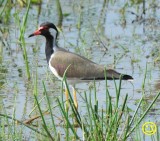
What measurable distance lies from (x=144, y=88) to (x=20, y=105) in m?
1.56

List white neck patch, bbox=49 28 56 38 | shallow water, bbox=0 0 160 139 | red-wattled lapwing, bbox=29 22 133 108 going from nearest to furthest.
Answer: red-wattled lapwing, bbox=29 22 133 108
shallow water, bbox=0 0 160 139
white neck patch, bbox=49 28 56 38

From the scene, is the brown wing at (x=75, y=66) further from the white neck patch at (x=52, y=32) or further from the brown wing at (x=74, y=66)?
the white neck patch at (x=52, y=32)

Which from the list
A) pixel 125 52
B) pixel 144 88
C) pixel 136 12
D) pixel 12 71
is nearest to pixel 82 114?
pixel 144 88

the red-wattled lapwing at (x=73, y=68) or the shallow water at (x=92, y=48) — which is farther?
the shallow water at (x=92, y=48)

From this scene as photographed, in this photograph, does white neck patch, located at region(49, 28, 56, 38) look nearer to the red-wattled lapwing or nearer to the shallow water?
the red-wattled lapwing

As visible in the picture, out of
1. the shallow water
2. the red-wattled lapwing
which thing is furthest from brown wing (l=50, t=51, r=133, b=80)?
the shallow water

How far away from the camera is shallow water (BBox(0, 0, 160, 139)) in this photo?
8.81 meters

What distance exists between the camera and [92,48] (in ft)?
35.0

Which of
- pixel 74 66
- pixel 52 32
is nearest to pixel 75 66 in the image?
pixel 74 66

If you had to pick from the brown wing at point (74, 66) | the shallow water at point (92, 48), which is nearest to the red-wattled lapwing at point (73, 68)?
the brown wing at point (74, 66)

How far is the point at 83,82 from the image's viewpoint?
8.70 m

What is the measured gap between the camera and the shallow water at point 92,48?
28.9ft

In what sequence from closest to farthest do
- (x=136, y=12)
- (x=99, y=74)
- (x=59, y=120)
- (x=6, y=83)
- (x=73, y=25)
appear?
(x=59, y=120) → (x=99, y=74) → (x=6, y=83) → (x=73, y=25) → (x=136, y=12)

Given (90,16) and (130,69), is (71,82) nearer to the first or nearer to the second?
(130,69)
